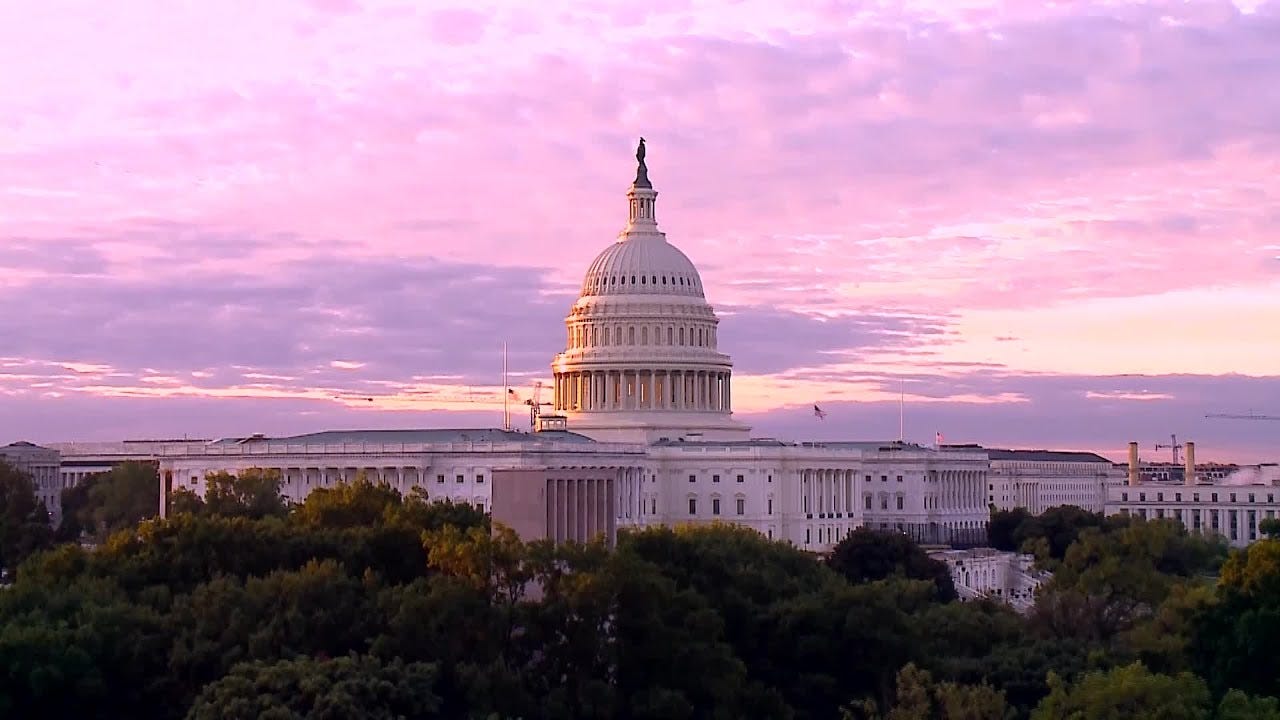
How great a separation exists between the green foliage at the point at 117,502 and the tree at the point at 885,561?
47230 mm

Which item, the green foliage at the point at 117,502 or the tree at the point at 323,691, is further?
the green foliage at the point at 117,502

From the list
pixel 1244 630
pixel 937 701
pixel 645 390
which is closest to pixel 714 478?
pixel 645 390

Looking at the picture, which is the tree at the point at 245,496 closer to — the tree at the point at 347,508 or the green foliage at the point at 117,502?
the tree at the point at 347,508

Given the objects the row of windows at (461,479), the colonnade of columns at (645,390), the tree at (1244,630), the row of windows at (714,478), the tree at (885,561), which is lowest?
the tree at (1244,630)

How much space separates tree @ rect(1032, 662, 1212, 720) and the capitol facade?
78.6 m

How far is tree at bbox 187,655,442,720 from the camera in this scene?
71.6 m

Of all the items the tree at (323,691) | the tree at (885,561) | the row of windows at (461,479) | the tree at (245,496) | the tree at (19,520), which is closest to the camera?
the tree at (323,691)

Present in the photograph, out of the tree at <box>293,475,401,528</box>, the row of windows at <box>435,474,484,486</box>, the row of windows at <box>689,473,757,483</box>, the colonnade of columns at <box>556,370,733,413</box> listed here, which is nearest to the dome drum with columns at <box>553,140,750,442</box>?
the colonnade of columns at <box>556,370,733,413</box>

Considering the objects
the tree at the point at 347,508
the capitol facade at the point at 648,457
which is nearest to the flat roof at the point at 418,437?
the capitol facade at the point at 648,457

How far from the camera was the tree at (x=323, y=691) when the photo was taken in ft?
235

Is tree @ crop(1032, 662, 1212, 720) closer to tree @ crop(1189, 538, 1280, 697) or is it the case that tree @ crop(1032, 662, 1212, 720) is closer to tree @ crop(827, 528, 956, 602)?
tree @ crop(1189, 538, 1280, 697)

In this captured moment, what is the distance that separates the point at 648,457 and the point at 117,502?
3757cm

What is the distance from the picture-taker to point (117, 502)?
170000 mm

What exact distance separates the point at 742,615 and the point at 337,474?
8457 centimetres
